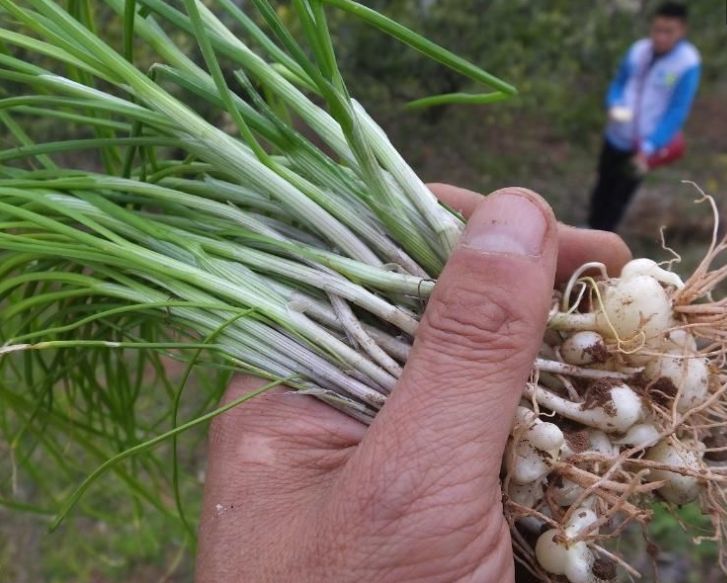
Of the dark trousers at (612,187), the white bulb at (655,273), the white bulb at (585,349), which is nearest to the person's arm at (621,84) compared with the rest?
the dark trousers at (612,187)

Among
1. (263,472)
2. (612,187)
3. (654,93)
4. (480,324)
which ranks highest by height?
(480,324)

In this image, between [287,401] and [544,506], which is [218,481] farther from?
[544,506]

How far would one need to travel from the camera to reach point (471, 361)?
0.81 metres

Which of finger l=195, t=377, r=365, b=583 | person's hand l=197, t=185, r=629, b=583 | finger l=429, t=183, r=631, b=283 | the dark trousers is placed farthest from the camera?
the dark trousers

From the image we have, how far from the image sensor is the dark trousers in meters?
3.15

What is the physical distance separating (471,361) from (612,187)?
8.92 feet

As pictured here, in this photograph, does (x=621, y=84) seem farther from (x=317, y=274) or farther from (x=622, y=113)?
(x=317, y=274)

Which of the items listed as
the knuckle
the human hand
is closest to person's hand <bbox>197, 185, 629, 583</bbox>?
the knuckle

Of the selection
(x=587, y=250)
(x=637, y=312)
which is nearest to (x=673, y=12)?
(x=587, y=250)

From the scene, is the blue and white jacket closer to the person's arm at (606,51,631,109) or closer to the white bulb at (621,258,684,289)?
the person's arm at (606,51,631,109)

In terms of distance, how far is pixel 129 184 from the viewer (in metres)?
0.98

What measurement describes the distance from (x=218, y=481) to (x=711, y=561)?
1508 mm

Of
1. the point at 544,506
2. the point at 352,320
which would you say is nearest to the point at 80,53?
the point at 352,320

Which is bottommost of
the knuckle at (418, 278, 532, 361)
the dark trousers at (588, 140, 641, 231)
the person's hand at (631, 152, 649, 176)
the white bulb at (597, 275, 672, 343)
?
the dark trousers at (588, 140, 641, 231)
